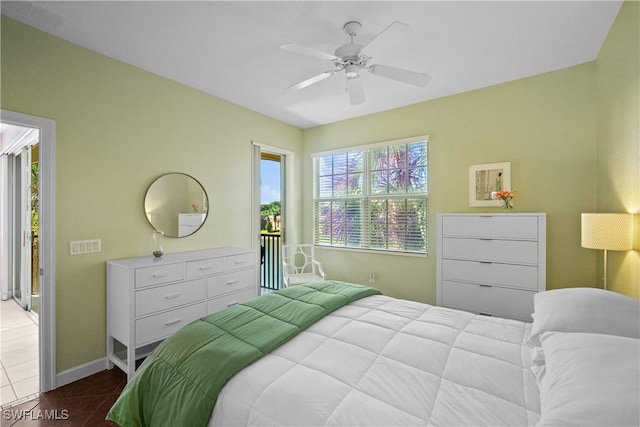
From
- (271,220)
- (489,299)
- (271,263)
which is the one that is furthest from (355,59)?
(271,263)

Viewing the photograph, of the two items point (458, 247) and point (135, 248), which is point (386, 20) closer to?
point (458, 247)

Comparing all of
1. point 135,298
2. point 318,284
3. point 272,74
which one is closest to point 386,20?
point 272,74

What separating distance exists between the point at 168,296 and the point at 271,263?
8.06ft

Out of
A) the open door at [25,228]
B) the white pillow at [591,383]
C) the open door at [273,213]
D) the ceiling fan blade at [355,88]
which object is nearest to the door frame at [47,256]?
the open door at [25,228]

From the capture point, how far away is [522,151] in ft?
10.0

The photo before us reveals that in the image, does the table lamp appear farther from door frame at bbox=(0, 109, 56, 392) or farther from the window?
door frame at bbox=(0, 109, 56, 392)

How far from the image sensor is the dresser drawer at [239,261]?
303 centimetres

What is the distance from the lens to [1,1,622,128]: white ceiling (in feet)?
6.49

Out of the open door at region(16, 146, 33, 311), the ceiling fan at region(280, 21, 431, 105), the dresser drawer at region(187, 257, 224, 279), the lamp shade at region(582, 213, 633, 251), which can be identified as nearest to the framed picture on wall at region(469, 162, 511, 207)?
the lamp shade at region(582, 213, 633, 251)

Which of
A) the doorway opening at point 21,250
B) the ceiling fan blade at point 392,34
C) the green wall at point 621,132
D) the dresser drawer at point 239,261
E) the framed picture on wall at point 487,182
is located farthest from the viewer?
the framed picture on wall at point 487,182

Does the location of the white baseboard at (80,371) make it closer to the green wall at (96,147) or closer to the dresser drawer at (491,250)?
the green wall at (96,147)

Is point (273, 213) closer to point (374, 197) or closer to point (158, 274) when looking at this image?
point (374, 197)

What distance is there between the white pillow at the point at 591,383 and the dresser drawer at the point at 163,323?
2535mm

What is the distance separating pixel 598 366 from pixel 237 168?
3567mm
